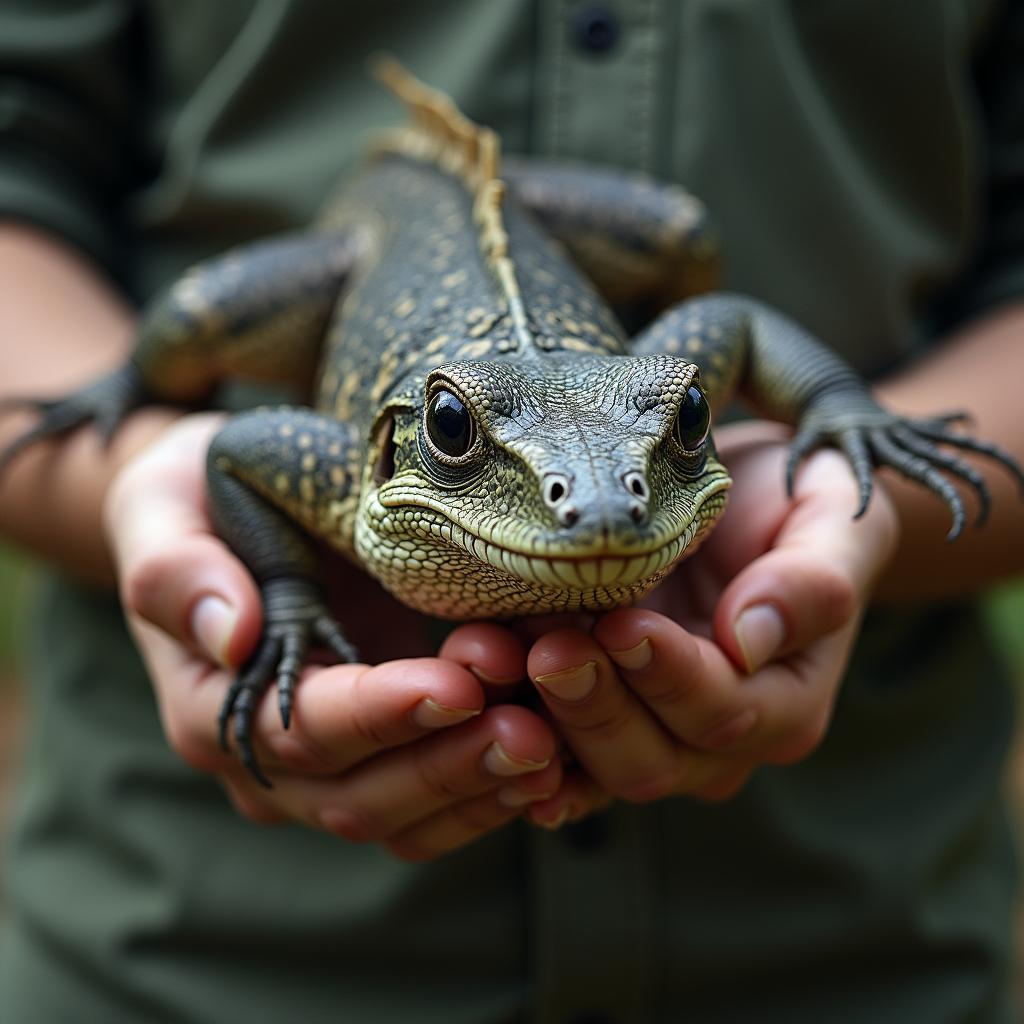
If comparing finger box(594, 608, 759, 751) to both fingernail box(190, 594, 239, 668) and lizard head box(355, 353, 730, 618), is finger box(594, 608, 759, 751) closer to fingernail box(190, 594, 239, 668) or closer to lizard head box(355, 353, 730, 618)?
lizard head box(355, 353, 730, 618)

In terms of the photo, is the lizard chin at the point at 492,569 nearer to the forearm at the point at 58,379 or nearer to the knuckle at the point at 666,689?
the knuckle at the point at 666,689

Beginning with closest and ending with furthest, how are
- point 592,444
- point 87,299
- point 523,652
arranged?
point 592,444, point 523,652, point 87,299

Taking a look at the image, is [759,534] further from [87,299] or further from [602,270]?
[87,299]

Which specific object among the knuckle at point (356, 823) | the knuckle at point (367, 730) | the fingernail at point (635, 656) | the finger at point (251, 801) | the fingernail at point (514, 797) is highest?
the fingernail at point (635, 656)

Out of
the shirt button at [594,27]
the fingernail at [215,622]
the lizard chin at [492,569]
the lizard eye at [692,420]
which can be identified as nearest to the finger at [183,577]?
the fingernail at [215,622]

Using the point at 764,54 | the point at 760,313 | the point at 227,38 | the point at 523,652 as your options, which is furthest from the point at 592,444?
the point at 227,38

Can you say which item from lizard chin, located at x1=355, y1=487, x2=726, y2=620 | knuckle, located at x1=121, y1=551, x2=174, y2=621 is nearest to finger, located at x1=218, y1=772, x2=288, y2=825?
knuckle, located at x1=121, y1=551, x2=174, y2=621
